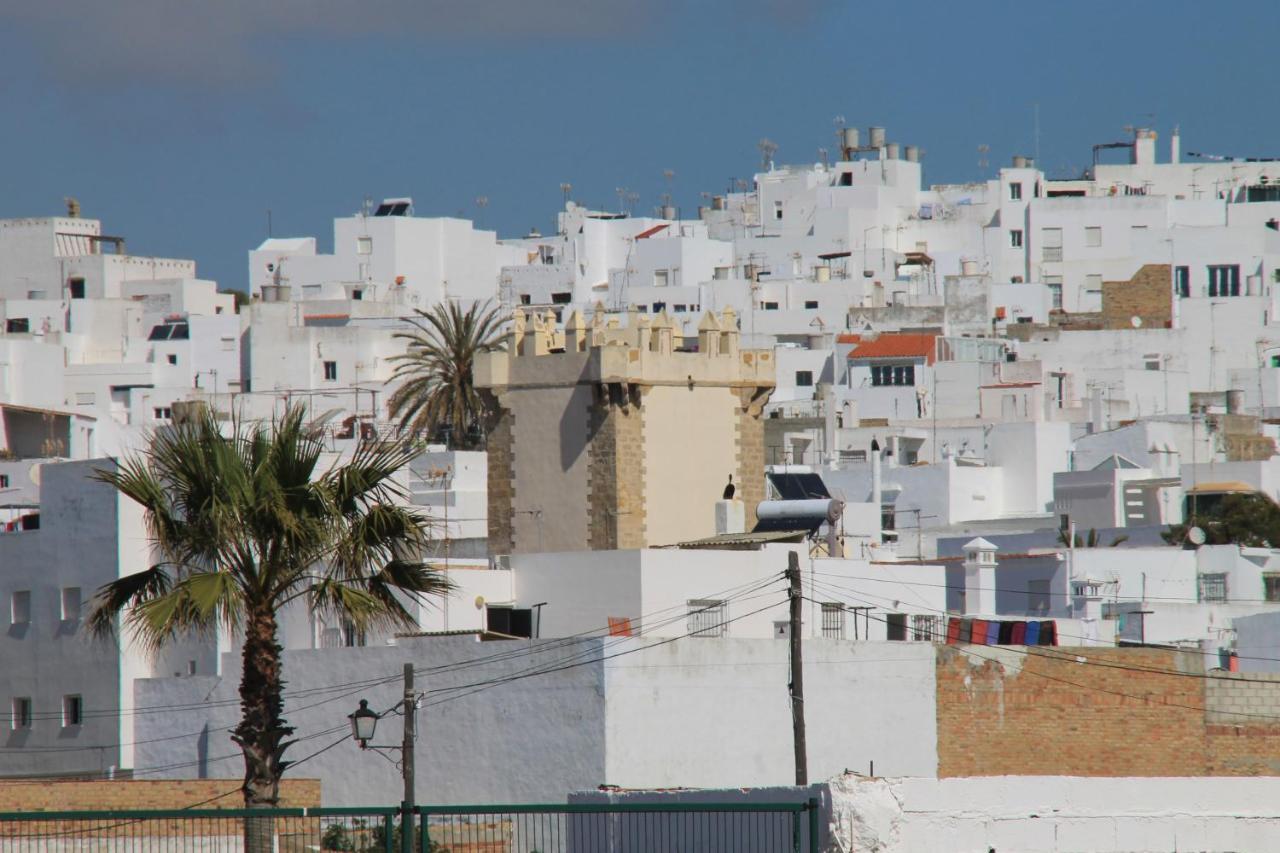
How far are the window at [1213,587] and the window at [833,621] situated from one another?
1475cm

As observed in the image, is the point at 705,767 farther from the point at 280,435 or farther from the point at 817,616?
the point at 280,435

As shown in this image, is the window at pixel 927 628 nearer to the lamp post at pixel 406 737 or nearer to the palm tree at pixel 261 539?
the lamp post at pixel 406 737

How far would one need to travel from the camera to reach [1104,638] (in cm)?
4444

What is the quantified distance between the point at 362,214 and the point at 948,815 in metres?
97.6

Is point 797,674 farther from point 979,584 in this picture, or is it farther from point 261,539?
point 979,584

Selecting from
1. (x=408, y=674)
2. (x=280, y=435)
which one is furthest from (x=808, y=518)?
(x=280, y=435)

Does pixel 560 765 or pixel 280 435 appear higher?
pixel 280 435

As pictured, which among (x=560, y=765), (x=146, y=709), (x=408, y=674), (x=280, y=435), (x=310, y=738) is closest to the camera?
(x=280, y=435)

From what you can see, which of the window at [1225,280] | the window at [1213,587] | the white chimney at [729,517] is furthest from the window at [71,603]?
the window at [1225,280]

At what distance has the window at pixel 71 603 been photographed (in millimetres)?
42156

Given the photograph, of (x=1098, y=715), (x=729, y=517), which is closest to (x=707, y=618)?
(x=1098, y=715)

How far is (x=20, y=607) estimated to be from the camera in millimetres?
43250

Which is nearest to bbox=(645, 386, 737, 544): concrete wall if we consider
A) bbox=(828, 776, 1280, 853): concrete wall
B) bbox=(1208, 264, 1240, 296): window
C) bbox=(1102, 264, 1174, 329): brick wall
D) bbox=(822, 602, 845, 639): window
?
bbox=(822, 602, 845, 639): window

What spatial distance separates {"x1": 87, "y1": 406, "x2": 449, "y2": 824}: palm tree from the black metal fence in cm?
133
